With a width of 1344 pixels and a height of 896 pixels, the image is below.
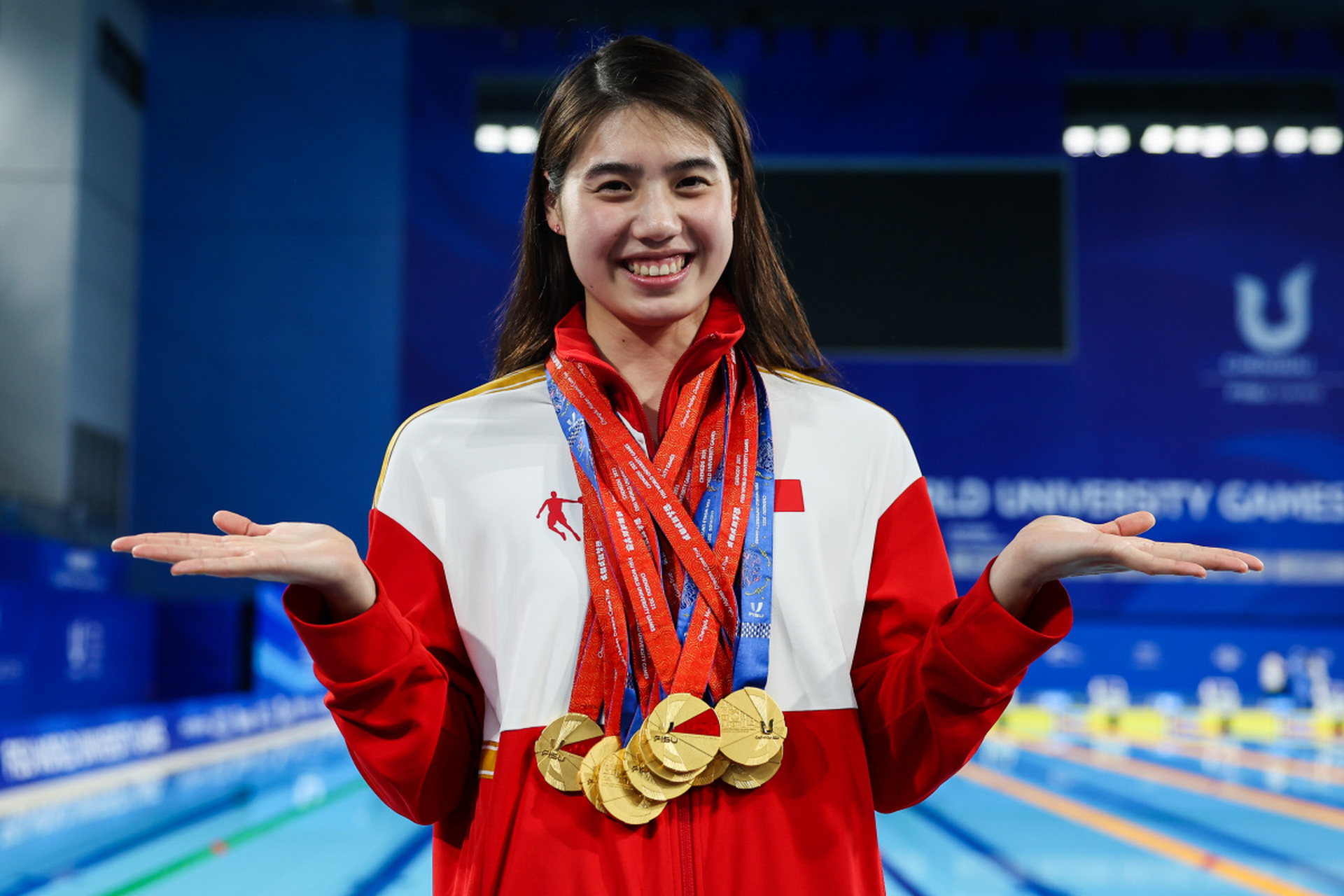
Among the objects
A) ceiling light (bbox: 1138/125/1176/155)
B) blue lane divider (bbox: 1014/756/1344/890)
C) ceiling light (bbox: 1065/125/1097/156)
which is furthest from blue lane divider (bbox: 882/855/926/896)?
ceiling light (bbox: 1138/125/1176/155)

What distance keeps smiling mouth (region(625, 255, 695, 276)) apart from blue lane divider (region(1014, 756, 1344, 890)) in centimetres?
363

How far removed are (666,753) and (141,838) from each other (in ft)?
13.7

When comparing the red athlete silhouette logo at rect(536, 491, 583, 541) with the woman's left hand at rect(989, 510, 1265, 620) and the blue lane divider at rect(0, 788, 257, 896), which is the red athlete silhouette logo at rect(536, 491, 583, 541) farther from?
the blue lane divider at rect(0, 788, 257, 896)

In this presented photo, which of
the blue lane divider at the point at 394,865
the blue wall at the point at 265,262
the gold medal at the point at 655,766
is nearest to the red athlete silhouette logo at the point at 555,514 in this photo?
the gold medal at the point at 655,766

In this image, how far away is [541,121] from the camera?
137cm

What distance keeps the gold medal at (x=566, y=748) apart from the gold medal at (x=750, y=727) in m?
0.12

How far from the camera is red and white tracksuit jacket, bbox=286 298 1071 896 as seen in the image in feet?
3.59

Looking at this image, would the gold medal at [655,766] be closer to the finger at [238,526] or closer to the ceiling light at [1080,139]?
the finger at [238,526]

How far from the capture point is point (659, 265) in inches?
48.2

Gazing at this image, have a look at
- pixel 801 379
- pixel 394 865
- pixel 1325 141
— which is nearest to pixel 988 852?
pixel 394 865

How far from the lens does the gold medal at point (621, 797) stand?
42.6 inches

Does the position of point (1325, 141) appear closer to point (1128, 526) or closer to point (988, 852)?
point (988, 852)

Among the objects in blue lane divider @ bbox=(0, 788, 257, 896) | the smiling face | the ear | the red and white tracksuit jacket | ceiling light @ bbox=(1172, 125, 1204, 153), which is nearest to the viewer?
the red and white tracksuit jacket

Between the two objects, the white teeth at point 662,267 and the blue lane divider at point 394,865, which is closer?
the white teeth at point 662,267
